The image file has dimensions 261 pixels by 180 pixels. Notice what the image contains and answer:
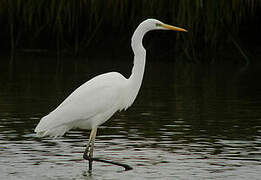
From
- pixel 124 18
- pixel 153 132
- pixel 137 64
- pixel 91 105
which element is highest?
pixel 124 18

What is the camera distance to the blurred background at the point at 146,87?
28.4 ft

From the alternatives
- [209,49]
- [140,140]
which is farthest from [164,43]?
[140,140]

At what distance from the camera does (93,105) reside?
8.59 meters

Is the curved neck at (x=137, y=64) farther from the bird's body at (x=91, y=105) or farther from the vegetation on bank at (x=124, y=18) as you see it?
the vegetation on bank at (x=124, y=18)

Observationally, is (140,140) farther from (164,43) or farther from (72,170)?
(164,43)

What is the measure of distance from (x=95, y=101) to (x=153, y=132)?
7.43 feet

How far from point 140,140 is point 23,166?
2.17 metres

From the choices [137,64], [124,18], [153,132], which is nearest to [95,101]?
[137,64]

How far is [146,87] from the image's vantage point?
54.5 ft

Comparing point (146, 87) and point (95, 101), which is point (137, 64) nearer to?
point (95, 101)

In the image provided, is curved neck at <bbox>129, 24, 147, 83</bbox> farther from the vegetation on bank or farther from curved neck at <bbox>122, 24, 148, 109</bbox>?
Result: the vegetation on bank

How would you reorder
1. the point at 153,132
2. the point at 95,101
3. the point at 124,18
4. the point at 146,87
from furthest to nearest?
the point at 124,18
the point at 146,87
the point at 153,132
the point at 95,101

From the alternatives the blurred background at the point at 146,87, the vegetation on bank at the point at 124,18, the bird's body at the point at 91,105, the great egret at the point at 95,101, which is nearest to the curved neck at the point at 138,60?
the great egret at the point at 95,101

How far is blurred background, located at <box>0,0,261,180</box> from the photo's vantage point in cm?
866
